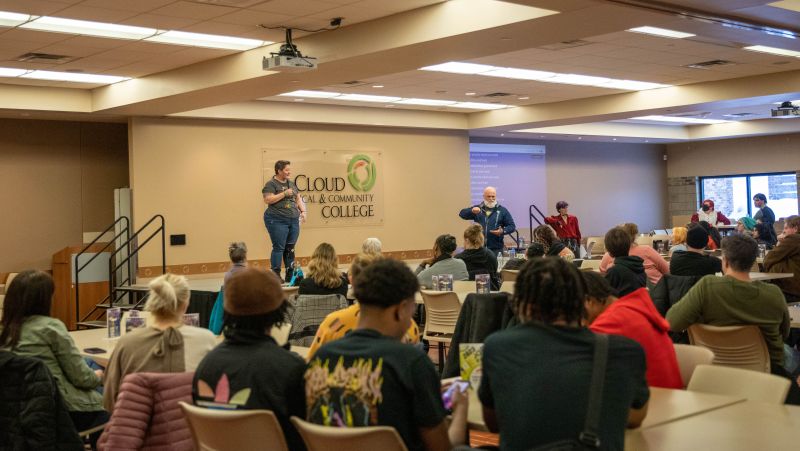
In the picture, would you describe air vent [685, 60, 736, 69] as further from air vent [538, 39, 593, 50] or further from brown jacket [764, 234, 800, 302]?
brown jacket [764, 234, 800, 302]

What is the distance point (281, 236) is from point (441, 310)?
4.31m

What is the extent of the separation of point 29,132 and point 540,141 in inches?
456

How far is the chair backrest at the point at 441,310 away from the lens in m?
7.82

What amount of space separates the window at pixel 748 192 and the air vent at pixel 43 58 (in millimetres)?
17884

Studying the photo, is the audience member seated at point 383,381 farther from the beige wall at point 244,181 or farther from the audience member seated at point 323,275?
the beige wall at point 244,181

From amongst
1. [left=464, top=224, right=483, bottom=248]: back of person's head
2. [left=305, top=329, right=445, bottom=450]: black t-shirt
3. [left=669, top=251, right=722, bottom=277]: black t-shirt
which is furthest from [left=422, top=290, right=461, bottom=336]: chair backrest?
[left=305, top=329, right=445, bottom=450]: black t-shirt

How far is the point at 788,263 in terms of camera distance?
Result: 8.31m

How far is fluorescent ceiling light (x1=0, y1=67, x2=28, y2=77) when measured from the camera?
11023 millimetres

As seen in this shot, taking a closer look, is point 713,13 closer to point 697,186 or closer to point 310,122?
point 310,122

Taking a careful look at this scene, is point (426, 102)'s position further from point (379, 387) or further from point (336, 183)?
point (379, 387)

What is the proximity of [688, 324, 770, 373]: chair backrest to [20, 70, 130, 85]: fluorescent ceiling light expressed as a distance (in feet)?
28.9

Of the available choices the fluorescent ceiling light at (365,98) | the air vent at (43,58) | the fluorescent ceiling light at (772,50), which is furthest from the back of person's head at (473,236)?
the fluorescent ceiling light at (365,98)

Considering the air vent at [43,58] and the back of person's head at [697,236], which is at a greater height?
the air vent at [43,58]

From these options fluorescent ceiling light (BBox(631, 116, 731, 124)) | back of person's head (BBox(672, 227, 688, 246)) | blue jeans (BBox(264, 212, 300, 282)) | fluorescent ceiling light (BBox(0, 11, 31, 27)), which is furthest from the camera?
fluorescent ceiling light (BBox(631, 116, 731, 124))
